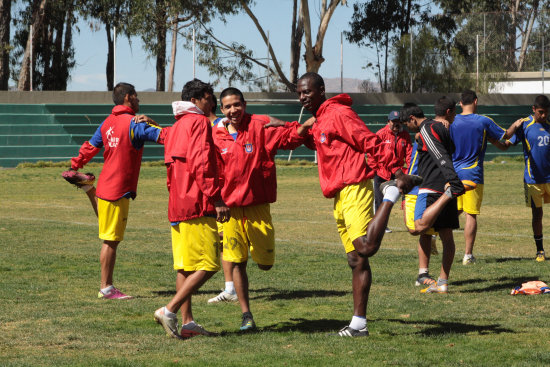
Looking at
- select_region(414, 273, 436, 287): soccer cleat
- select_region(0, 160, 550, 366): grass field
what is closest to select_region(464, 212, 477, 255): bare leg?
select_region(0, 160, 550, 366): grass field

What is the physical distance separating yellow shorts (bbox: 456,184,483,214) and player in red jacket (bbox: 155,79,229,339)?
5505 mm

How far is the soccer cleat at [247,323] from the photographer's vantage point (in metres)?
7.88

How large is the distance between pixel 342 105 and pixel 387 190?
927 mm

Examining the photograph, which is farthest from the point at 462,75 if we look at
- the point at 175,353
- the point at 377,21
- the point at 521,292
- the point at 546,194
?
the point at 175,353

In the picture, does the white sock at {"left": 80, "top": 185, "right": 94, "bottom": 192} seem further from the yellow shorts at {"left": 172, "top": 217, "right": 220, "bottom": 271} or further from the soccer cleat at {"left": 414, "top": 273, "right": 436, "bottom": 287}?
the soccer cleat at {"left": 414, "top": 273, "right": 436, "bottom": 287}

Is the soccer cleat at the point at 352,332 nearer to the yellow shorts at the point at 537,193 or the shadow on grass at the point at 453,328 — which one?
the shadow on grass at the point at 453,328

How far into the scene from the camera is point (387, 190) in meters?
7.12

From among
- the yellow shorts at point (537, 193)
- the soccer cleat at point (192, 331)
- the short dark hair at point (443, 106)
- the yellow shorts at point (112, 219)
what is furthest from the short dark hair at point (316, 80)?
the yellow shorts at point (537, 193)

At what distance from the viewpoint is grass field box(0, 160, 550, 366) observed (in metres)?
6.97

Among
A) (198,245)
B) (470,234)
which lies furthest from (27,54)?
(198,245)

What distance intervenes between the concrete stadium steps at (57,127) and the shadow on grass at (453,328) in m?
31.7

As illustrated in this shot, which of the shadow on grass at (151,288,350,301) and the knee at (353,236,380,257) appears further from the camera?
the shadow on grass at (151,288,350,301)

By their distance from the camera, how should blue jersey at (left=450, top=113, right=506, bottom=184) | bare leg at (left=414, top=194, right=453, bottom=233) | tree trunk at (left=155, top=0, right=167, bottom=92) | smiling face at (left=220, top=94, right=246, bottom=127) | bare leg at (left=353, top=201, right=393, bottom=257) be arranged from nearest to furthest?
bare leg at (left=353, top=201, right=393, bottom=257) < smiling face at (left=220, top=94, right=246, bottom=127) < bare leg at (left=414, top=194, right=453, bottom=233) < blue jersey at (left=450, top=113, right=506, bottom=184) < tree trunk at (left=155, top=0, right=167, bottom=92)

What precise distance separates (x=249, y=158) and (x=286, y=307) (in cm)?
180
